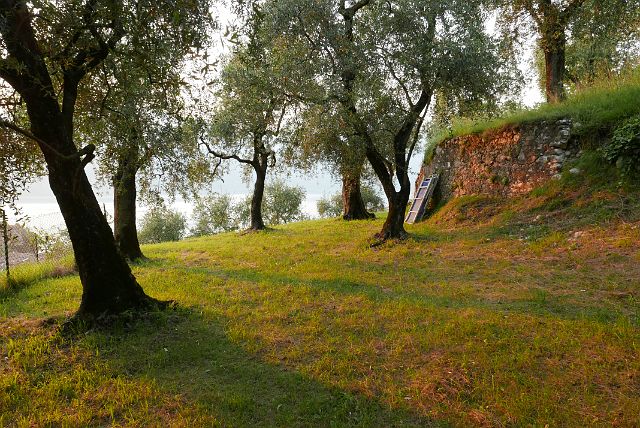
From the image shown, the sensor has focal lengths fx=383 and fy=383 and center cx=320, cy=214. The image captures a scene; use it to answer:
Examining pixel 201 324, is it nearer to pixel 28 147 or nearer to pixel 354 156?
pixel 28 147

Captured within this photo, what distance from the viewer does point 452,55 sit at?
13.3 metres

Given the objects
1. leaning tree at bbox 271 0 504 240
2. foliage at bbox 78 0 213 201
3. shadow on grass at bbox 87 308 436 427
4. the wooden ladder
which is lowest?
shadow on grass at bbox 87 308 436 427

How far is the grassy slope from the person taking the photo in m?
4.63

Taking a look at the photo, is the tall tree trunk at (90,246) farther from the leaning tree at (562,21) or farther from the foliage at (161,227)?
the foliage at (161,227)

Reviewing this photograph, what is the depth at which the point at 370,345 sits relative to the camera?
20.6 feet

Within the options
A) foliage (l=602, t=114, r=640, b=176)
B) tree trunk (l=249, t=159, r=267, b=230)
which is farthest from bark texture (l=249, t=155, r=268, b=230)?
foliage (l=602, t=114, r=640, b=176)

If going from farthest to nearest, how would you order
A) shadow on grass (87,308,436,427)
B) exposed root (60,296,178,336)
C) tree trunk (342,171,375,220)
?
tree trunk (342,171,375,220), exposed root (60,296,178,336), shadow on grass (87,308,436,427)

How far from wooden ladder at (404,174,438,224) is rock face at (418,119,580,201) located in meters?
0.36

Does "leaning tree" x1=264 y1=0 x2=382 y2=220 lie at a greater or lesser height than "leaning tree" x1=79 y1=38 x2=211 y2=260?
greater

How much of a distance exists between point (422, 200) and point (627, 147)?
9268mm

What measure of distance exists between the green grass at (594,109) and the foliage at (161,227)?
5123 cm

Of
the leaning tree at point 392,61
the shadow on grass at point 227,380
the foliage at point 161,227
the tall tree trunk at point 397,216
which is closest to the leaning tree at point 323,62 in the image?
the leaning tree at point 392,61

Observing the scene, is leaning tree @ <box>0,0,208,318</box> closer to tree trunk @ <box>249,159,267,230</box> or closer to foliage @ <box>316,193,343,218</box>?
tree trunk @ <box>249,159,267,230</box>

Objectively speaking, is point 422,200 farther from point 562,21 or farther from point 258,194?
point 258,194
